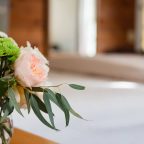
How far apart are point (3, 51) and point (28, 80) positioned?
9 centimetres

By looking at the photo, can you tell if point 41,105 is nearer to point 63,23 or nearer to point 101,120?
point 101,120

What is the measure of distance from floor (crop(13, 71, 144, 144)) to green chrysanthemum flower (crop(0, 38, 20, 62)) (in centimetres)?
42

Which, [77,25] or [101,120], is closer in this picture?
[101,120]

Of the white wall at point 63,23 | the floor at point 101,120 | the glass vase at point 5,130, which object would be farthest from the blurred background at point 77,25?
the glass vase at point 5,130

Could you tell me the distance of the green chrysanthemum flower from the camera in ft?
2.76

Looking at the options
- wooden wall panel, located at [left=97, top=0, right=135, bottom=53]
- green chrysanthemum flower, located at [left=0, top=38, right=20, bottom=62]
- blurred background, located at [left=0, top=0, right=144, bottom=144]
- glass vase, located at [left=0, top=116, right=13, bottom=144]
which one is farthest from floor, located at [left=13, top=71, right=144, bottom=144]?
wooden wall panel, located at [left=97, top=0, right=135, bottom=53]

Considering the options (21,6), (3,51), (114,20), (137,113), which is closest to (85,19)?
(114,20)

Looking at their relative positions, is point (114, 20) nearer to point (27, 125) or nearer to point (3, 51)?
point (27, 125)

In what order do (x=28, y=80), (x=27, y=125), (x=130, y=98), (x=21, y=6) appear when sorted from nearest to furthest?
(x=28, y=80), (x=27, y=125), (x=130, y=98), (x=21, y=6)

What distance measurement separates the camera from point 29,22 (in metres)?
3.66

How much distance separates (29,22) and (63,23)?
0.34 metres

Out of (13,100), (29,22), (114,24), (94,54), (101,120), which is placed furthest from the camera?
(114,24)

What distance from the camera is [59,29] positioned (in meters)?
3.74

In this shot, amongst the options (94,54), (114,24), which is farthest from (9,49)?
(114,24)
